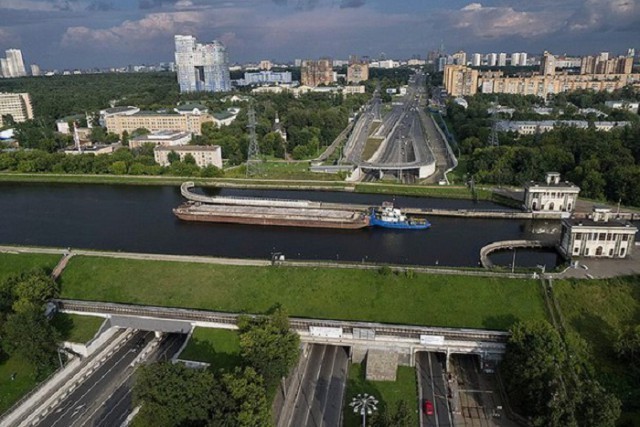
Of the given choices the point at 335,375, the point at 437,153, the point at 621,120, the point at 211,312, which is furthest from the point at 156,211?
A: the point at 621,120

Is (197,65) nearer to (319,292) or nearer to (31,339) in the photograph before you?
(319,292)

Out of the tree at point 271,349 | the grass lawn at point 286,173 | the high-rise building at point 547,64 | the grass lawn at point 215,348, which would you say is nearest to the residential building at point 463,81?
the high-rise building at point 547,64

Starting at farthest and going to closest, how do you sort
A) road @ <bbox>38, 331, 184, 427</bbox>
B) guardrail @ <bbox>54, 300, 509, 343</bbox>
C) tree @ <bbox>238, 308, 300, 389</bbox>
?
guardrail @ <bbox>54, 300, 509, 343</bbox> < road @ <bbox>38, 331, 184, 427</bbox> < tree @ <bbox>238, 308, 300, 389</bbox>

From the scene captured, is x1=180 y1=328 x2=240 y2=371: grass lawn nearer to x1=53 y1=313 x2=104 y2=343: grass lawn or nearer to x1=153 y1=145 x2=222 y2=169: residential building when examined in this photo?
x1=53 y1=313 x2=104 y2=343: grass lawn

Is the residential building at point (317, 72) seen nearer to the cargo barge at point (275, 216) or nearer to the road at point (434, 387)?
the cargo barge at point (275, 216)

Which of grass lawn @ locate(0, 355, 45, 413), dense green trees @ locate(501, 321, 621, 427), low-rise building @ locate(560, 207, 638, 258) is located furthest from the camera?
low-rise building @ locate(560, 207, 638, 258)

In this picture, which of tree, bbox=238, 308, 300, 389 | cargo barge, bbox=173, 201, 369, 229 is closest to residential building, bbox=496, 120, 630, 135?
cargo barge, bbox=173, 201, 369, 229
